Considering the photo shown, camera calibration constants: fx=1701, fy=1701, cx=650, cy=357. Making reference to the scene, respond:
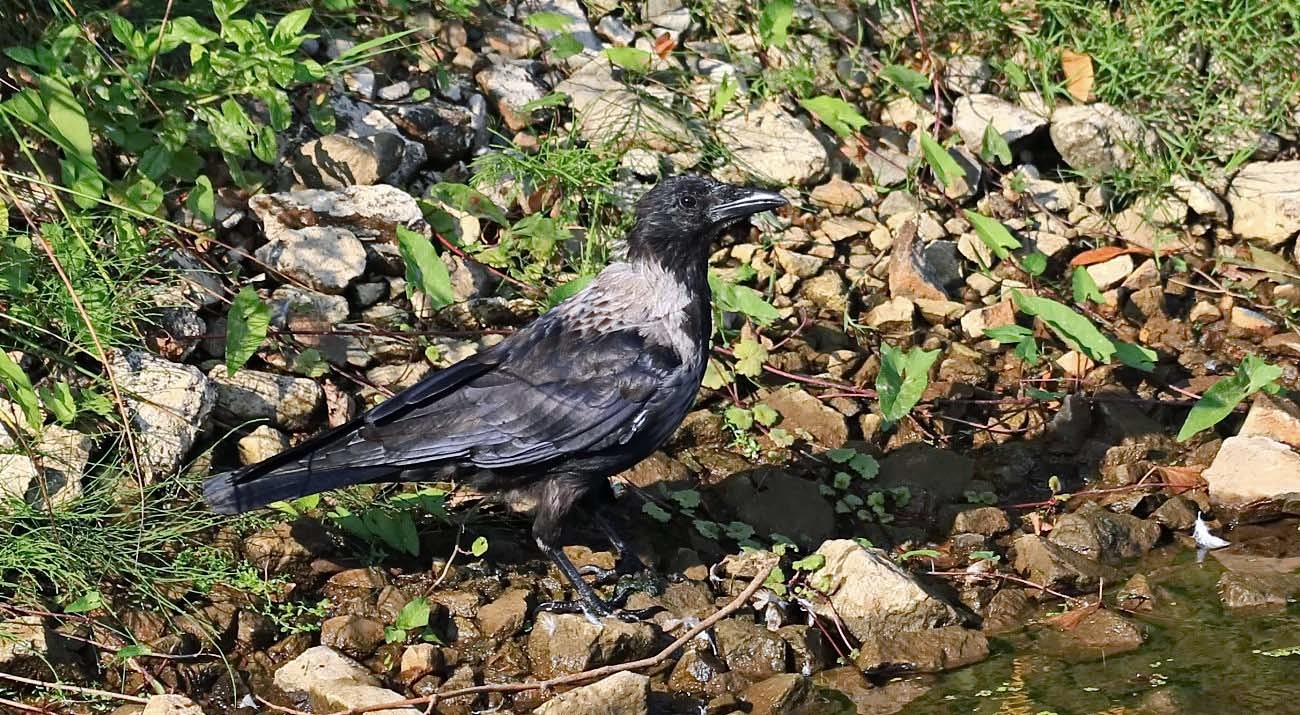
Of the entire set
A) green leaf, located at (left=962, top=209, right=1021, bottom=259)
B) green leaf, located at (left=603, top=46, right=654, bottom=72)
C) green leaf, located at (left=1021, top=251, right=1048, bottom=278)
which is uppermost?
green leaf, located at (left=603, top=46, right=654, bottom=72)

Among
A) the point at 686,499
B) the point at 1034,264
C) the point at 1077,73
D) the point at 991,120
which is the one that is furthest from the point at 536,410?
the point at 1077,73

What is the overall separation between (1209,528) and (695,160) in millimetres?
2770

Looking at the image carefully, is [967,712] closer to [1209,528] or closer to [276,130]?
[1209,528]

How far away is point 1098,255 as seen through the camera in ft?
25.1

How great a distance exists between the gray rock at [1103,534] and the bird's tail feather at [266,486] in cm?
246

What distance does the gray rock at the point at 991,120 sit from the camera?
8.02 m

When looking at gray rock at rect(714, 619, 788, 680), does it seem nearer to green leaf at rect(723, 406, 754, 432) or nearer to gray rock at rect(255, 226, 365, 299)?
green leaf at rect(723, 406, 754, 432)

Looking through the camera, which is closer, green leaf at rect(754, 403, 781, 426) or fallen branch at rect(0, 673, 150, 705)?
fallen branch at rect(0, 673, 150, 705)

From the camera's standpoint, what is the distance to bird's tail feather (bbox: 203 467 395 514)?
506 centimetres

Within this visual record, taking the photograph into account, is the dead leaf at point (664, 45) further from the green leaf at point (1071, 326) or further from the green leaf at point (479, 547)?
the green leaf at point (479, 547)

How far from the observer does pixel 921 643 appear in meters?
5.22

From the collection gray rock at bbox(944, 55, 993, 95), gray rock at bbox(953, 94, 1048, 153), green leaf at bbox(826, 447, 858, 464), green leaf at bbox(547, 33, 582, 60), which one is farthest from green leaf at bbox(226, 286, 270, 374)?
gray rock at bbox(944, 55, 993, 95)

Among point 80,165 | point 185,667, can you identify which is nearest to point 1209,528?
point 185,667

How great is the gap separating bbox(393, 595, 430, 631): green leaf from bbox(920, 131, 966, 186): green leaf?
329cm
